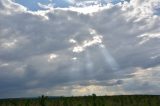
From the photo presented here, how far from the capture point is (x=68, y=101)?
77.4m

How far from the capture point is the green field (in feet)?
246

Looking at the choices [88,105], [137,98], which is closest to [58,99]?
[88,105]

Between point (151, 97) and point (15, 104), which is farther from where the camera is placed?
point (151, 97)

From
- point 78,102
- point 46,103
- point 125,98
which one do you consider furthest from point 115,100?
point 46,103

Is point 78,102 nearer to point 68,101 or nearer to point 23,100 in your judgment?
point 68,101

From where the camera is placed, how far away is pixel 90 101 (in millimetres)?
77375

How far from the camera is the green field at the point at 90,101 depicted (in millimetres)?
74938

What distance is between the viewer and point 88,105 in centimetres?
7625

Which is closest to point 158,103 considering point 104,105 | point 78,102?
point 104,105

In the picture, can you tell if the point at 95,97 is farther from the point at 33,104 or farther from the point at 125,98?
the point at 33,104

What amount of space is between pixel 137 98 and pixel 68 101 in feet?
56.3

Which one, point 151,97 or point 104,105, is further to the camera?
point 151,97

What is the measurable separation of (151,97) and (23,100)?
3143 centimetres

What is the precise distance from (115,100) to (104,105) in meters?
4.10
